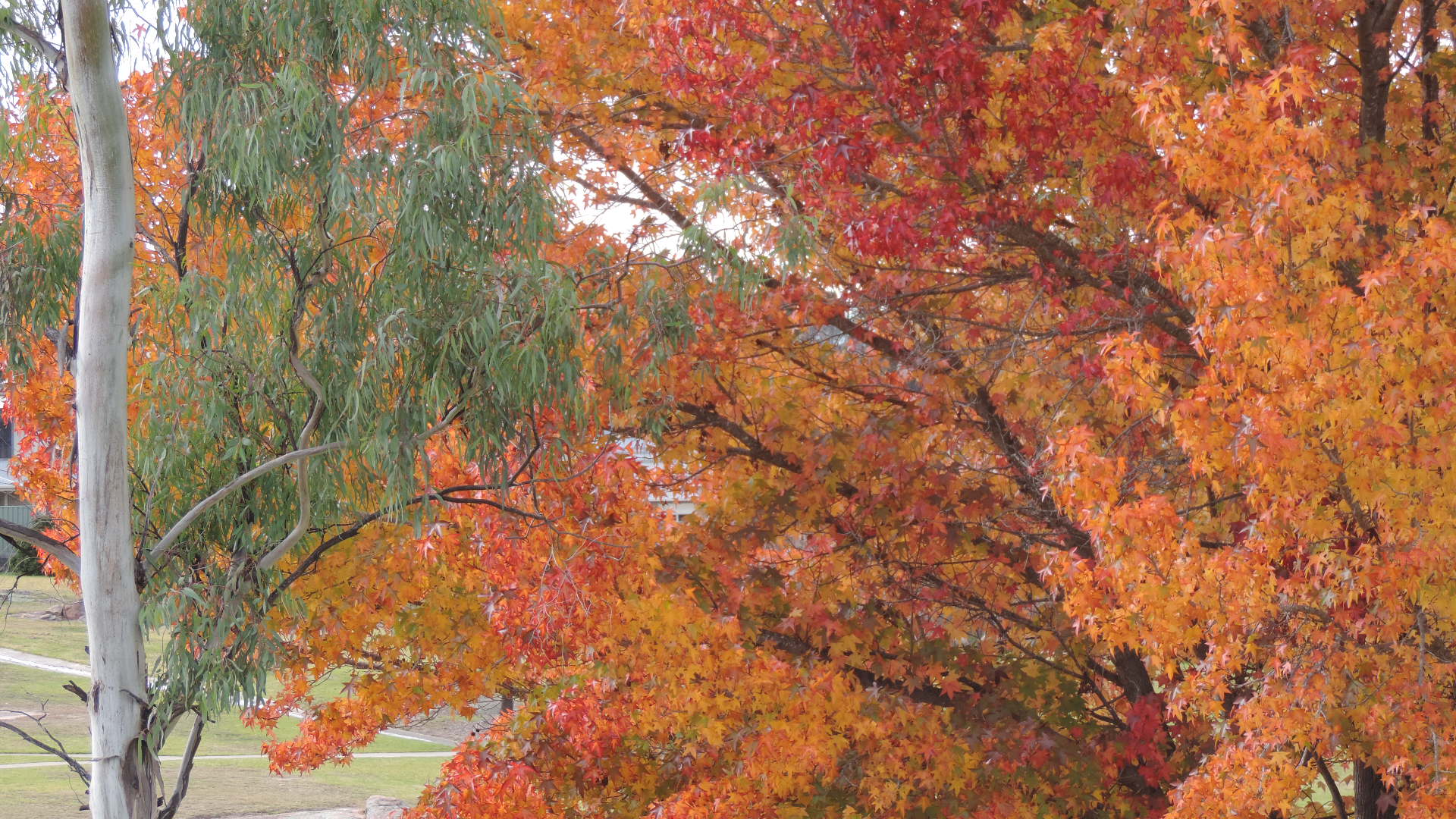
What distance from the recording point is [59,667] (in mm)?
30188

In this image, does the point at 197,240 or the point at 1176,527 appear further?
the point at 197,240

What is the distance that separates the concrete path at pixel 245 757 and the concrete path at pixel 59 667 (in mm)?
1685

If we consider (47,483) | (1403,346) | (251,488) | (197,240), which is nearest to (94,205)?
(197,240)

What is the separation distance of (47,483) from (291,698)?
2.62 m

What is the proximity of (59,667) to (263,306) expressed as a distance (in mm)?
27222

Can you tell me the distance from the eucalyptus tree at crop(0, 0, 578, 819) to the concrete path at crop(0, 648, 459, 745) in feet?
66.9

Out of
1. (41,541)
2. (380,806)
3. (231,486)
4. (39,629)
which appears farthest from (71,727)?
(231,486)

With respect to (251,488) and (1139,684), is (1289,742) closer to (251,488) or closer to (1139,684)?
(1139,684)

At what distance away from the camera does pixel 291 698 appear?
10.6m

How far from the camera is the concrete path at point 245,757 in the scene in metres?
20.6

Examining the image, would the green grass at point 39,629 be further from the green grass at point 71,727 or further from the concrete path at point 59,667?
the green grass at point 71,727

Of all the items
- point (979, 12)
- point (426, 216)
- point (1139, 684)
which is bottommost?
point (1139, 684)

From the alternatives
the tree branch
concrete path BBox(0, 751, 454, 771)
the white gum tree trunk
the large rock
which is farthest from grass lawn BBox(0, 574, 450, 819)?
the white gum tree trunk

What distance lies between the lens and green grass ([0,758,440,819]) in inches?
687
